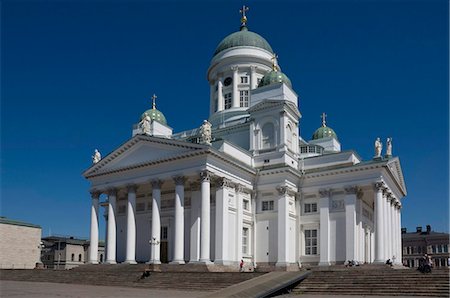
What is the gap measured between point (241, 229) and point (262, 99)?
1152 centimetres

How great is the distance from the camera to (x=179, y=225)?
36.6 m

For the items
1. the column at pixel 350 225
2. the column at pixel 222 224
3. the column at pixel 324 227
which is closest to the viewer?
the column at pixel 222 224

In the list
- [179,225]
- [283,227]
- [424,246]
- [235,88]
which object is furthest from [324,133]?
[424,246]

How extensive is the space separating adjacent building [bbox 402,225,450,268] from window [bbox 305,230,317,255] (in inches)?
2338

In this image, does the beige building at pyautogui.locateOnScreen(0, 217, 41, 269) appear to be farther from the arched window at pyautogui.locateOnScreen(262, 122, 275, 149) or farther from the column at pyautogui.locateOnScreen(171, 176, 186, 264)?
the arched window at pyautogui.locateOnScreen(262, 122, 275, 149)

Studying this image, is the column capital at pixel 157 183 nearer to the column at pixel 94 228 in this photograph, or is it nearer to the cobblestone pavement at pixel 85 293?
the column at pixel 94 228

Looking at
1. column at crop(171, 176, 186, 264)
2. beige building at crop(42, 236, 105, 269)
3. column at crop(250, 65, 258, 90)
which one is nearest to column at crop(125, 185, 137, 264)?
column at crop(171, 176, 186, 264)

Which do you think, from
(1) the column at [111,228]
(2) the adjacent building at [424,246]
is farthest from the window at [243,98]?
(2) the adjacent building at [424,246]

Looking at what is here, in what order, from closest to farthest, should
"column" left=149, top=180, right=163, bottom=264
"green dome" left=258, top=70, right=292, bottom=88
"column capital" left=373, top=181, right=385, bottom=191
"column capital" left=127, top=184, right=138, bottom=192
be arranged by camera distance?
"column" left=149, top=180, right=163, bottom=264 → "column capital" left=373, top=181, right=385, bottom=191 → "column capital" left=127, top=184, right=138, bottom=192 → "green dome" left=258, top=70, right=292, bottom=88

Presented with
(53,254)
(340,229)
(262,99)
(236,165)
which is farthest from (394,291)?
(53,254)

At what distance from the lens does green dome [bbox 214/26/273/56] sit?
53031mm

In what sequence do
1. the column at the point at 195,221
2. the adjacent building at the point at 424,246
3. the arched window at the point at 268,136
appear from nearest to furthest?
the column at the point at 195,221 → the arched window at the point at 268,136 → the adjacent building at the point at 424,246

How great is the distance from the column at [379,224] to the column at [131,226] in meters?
18.5

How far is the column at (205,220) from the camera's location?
3544 cm
